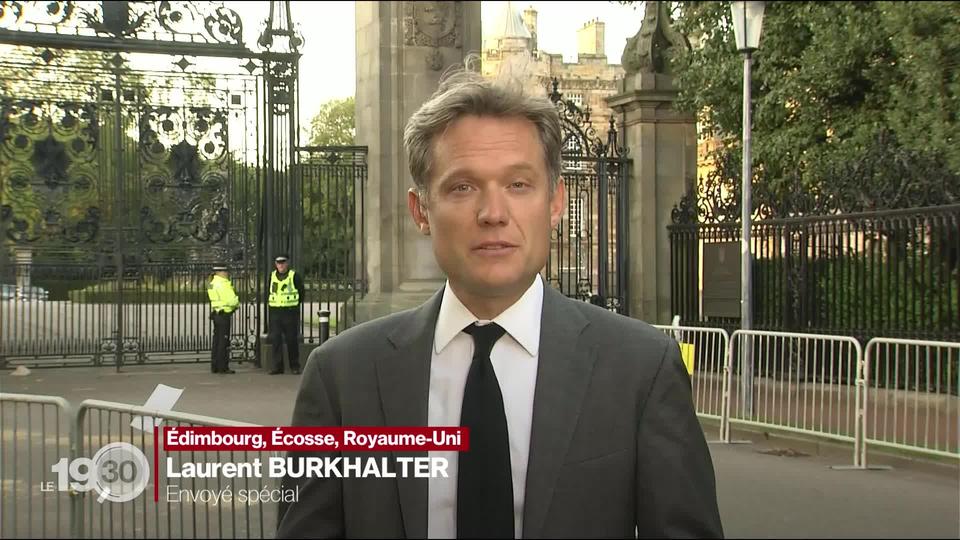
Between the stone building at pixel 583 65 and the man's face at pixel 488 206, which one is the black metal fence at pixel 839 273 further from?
the man's face at pixel 488 206

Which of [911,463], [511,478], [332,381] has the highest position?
[332,381]

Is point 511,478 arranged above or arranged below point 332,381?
below

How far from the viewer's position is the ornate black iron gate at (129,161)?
1443 cm

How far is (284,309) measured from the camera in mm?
14969

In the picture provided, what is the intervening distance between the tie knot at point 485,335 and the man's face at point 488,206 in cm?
6

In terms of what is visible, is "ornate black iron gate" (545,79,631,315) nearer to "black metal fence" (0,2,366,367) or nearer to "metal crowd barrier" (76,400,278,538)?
"black metal fence" (0,2,366,367)

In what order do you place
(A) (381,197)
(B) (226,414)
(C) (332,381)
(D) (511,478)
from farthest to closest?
(A) (381,197) < (B) (226,414) < (C) (332,381) < (D) (511,478)

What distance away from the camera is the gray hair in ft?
6.95

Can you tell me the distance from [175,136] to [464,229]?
13.7 m

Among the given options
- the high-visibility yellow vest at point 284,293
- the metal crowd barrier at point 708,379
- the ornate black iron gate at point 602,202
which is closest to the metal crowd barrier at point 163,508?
the metal crowd barrier at point 708,379

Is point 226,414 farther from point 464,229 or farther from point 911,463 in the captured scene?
point 464,229

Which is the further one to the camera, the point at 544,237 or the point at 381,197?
the point at 381,197

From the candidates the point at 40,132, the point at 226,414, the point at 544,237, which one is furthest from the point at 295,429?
the point at 40,132

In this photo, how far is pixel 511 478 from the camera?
2047mm
